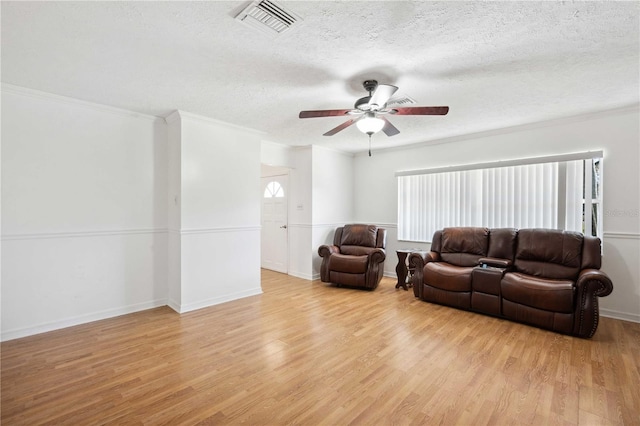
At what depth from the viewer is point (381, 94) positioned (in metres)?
2.58

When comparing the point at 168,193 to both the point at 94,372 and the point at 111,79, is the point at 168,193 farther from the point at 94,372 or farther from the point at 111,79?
the point at 94,372

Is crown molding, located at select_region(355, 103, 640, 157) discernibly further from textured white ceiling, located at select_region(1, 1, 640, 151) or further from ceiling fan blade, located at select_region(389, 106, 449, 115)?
ceiling fan blade, located at select_region(389, 106, 449, 115)

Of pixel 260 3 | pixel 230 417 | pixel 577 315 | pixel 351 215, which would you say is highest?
pixel 260 3

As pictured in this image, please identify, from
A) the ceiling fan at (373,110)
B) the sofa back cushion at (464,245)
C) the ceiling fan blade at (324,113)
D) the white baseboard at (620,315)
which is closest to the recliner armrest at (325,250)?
the sofa back cushion at (464,245)

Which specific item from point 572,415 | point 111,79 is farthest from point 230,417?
point 111,79

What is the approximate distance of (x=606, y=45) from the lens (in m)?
2.20

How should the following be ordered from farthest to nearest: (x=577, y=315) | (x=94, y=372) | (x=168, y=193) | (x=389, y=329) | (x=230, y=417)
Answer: (x=168, y=193) → (x=389, y=329) → (x=577, y=315) → (x=94, y=372) → (x=230, y=417)

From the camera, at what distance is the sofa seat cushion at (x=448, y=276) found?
3.79 metres

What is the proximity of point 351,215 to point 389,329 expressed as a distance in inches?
131

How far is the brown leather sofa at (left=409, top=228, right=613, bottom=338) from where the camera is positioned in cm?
304

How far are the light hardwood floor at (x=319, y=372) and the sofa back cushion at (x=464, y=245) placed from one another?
955mm

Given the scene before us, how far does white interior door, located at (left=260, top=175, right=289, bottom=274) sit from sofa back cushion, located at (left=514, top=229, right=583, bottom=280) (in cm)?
389

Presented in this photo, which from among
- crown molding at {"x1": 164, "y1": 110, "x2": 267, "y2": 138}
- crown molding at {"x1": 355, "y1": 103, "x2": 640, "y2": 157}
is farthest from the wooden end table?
crown molding at {"x1": 164, "y1": 110, "x2": 267, "y2": 138}

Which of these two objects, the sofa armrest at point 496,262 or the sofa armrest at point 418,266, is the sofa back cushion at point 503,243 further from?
the sofa armrest at point 418,266
